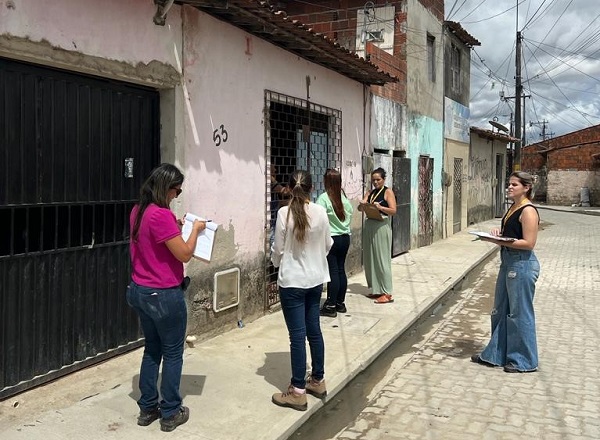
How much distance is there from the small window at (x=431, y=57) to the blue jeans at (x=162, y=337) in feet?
40.2

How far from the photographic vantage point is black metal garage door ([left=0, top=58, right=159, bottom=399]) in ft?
12.5

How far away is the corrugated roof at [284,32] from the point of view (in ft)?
17.1

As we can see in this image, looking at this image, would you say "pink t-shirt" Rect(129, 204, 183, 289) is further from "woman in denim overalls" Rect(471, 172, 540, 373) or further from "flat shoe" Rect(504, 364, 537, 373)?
"flat shoe" Rect(504, 364, 537, 373)

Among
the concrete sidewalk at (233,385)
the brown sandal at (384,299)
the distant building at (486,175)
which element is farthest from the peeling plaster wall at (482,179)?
the concrete sidewalk at (233,385)

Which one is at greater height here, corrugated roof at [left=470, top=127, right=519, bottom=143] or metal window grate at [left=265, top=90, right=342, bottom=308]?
corrugated roof at [left=470, top=127, right=519, bottom=143]

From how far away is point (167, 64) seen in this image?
496 centimetres

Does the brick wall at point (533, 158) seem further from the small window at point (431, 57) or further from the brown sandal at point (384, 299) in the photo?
the brown sandal at point (384, 299)

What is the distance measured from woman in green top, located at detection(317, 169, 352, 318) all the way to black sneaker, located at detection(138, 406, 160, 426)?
3.30 metres

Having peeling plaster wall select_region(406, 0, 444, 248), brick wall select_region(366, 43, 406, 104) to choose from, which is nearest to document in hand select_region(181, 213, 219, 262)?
brick wall select_region(366, 43, 406, 104)

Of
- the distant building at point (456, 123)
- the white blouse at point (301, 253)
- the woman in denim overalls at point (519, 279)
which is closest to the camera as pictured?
the white blouse at point (301, 253)

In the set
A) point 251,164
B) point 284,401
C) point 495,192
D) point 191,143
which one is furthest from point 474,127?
point 284,401

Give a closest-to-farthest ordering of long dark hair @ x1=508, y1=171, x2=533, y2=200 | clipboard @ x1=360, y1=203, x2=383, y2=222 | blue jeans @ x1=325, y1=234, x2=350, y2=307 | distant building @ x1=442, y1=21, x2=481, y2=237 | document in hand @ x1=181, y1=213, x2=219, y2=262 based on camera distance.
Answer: document in hand @ x1=181, y1=213, x2=219, y2=262 → long dark hair @ x1=508, y1=171, x2=533, y2=200 → blue jeans @ x1=325, y1=234, x2=350, y2=307 → clipboard @ x1=360, y1=203, x2=383, y2=222 → distant building @ x1=442, y1=21, x2=481, y2=237

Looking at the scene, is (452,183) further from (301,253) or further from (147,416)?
(147,416)

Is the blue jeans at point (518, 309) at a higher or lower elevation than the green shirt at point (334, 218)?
lower
